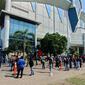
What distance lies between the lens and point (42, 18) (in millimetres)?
81562

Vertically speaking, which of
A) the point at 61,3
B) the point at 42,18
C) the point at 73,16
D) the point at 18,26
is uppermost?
the point at 61,3

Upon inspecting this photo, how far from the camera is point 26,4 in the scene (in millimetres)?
74875

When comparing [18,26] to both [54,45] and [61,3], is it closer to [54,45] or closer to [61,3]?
[54,45]

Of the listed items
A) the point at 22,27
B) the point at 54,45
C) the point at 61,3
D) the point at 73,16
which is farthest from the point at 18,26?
the point at 73,16

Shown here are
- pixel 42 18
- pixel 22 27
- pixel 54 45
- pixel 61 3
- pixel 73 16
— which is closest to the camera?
pixel 54 45

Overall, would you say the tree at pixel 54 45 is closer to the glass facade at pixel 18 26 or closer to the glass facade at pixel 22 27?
the glass facade at pixel 22 27

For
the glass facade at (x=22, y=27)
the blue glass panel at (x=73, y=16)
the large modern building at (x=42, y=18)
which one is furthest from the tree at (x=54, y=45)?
the blue glass panel at (x=73, y=16)

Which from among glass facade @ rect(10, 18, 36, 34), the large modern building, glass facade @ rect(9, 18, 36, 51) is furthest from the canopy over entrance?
glass facade @ rect(10, 18, 36, 34)

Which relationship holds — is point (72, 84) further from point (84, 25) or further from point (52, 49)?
point (84, 25)

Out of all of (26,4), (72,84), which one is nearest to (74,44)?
(26,4)

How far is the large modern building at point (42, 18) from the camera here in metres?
59.7

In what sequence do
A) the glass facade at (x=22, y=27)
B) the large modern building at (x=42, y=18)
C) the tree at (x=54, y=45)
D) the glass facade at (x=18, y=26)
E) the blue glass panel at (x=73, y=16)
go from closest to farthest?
1. the tree at (x=54, y=45)
2. the glass facade at (x=22, y=27)
3. the glass facade at (x=18, y=26)
4. the large modern building at (x=42, y=18)
5. the blue glass panel at (x=73, y=16)

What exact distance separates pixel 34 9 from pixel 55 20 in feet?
39.6

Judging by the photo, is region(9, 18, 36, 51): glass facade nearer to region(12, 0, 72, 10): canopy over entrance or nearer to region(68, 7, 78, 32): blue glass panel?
region(12, 0, 72, 10): canopy over entrance
